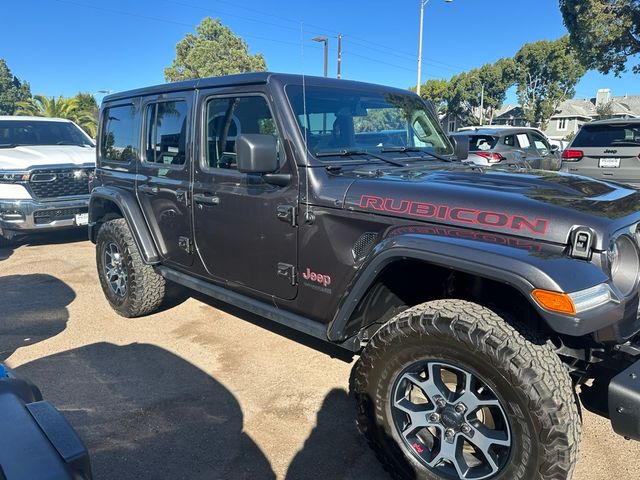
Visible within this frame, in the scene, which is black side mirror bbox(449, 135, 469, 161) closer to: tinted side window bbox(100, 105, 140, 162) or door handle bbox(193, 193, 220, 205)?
door handle bbox(193, 193, 220, 205)

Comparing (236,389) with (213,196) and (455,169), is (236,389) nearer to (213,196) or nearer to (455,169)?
(213,196)

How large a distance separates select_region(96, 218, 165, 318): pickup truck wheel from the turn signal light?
11.4 feet

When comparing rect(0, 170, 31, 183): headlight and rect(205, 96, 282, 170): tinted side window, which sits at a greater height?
rect(205, 96, 282, 170): tinted side window

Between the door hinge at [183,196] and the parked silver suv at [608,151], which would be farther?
the parked silver suv at [608,151]

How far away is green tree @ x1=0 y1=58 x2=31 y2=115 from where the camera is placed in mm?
61844

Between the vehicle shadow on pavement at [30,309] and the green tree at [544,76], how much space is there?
4853 centimetres

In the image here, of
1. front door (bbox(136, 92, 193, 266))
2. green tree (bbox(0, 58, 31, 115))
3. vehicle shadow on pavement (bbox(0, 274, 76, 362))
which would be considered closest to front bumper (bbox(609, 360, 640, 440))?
front door (bbox(136, 92, 193, 266))

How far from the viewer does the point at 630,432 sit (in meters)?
1.87

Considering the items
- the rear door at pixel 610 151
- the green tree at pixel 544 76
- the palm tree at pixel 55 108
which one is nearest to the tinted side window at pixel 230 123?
the rear door at pixel 610 151

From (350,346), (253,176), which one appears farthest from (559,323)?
(253,176)

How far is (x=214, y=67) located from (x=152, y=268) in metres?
45.6

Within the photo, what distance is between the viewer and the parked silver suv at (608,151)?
724 cm

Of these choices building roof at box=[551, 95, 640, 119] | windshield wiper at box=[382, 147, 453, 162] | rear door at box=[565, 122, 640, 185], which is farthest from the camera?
building roof at box=[551, 95, 640, 119]

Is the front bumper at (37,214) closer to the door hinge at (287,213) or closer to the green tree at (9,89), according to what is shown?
the door hinge at (287,213)
